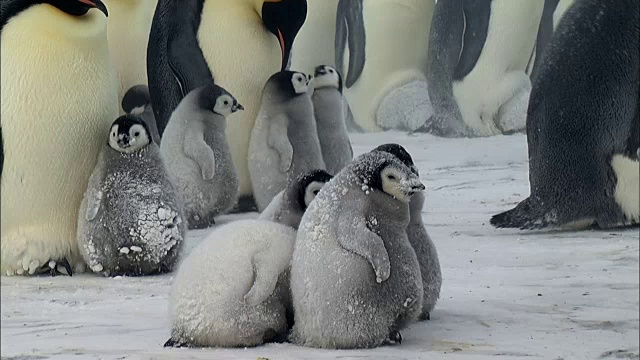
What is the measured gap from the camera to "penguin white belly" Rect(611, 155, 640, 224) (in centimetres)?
255

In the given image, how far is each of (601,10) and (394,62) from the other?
5.39ft

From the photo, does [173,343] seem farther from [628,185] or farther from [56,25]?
[628,185]

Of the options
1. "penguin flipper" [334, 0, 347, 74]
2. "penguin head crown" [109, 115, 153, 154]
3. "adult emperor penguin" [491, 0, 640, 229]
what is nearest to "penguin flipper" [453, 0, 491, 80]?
"penguin flipper" [334, 0, 347, 74]

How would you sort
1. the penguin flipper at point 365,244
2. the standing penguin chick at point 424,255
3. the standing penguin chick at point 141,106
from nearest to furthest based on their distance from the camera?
the penguin flipper at point 365,244 → the standing penguin chick at point 424,255 → the standing penguin chick at point 141,106

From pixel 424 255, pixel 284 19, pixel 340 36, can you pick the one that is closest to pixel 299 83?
pixel 284 19

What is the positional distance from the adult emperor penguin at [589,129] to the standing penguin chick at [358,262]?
2.54 feet

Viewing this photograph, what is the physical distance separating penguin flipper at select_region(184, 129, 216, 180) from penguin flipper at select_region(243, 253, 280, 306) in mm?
1109

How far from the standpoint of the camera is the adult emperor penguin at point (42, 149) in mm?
2500

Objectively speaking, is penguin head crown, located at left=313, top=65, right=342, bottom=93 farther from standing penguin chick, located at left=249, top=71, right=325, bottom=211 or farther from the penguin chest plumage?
the penguin chest plumage

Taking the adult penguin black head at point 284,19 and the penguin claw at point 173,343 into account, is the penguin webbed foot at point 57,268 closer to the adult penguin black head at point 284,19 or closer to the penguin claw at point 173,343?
the penguin claw at point 173,343

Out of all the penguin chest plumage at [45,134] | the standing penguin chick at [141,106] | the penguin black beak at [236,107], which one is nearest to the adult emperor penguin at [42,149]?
the penguin chest plumage at [45,134]

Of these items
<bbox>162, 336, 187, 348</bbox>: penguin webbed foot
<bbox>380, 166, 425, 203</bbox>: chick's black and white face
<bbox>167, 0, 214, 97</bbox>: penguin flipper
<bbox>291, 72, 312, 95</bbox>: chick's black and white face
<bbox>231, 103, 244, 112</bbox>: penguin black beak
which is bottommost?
<bbox>162, 336, 187, 348</bbox>: penguin webbed foot

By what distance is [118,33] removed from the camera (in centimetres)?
362

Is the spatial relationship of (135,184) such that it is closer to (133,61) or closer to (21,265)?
(21,265)
